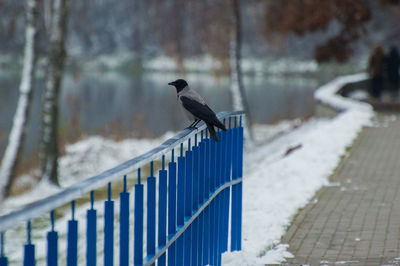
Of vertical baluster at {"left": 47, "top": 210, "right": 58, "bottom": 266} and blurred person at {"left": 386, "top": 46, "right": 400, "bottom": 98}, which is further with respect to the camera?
blurred person at {"left": 386, "top": 46, "right": 400, "bottom": 98}

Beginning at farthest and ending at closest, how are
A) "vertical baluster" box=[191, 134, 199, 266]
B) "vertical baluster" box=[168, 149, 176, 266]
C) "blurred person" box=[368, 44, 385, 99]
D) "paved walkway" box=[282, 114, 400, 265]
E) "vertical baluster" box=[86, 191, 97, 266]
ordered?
"blurred person" box=[368, 44, 385, 99], "paved walkway" box=[282, 114, 400, 265], "vertical baluster" box=[191, 134, 199, 266], "vertical baluster" box=[168, 149, 176, 266], "vertical baluster" box=[86, 191, 97, 266]

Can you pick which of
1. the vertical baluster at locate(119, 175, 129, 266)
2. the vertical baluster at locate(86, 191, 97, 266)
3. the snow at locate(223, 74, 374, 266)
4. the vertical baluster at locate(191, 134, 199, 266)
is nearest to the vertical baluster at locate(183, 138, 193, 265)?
the vertical baluster at locate(191, 134, 199, 266)

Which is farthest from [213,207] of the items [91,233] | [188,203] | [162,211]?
[91,233]

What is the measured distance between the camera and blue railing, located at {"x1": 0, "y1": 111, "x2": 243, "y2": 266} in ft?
9.53

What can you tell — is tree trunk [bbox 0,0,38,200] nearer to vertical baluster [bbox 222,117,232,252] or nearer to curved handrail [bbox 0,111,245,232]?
vertical baluster [bbox 222,117,232,252]

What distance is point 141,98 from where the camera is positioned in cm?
4306

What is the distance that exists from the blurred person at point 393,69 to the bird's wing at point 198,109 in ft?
62.0

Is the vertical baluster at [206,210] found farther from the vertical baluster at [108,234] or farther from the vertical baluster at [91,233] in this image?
the vertical baluster at [91,233]

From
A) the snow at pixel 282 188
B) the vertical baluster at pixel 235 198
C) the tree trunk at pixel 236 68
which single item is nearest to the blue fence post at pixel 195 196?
the snow at pixel 282 188

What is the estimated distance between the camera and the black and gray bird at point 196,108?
17.5ft

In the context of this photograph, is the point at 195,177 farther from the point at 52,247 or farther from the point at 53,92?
the point at 53,92

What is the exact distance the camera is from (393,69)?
922 inches

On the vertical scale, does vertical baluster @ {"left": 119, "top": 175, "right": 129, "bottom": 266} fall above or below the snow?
above

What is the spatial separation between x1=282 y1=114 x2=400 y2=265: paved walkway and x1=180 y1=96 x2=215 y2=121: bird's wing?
170cm
